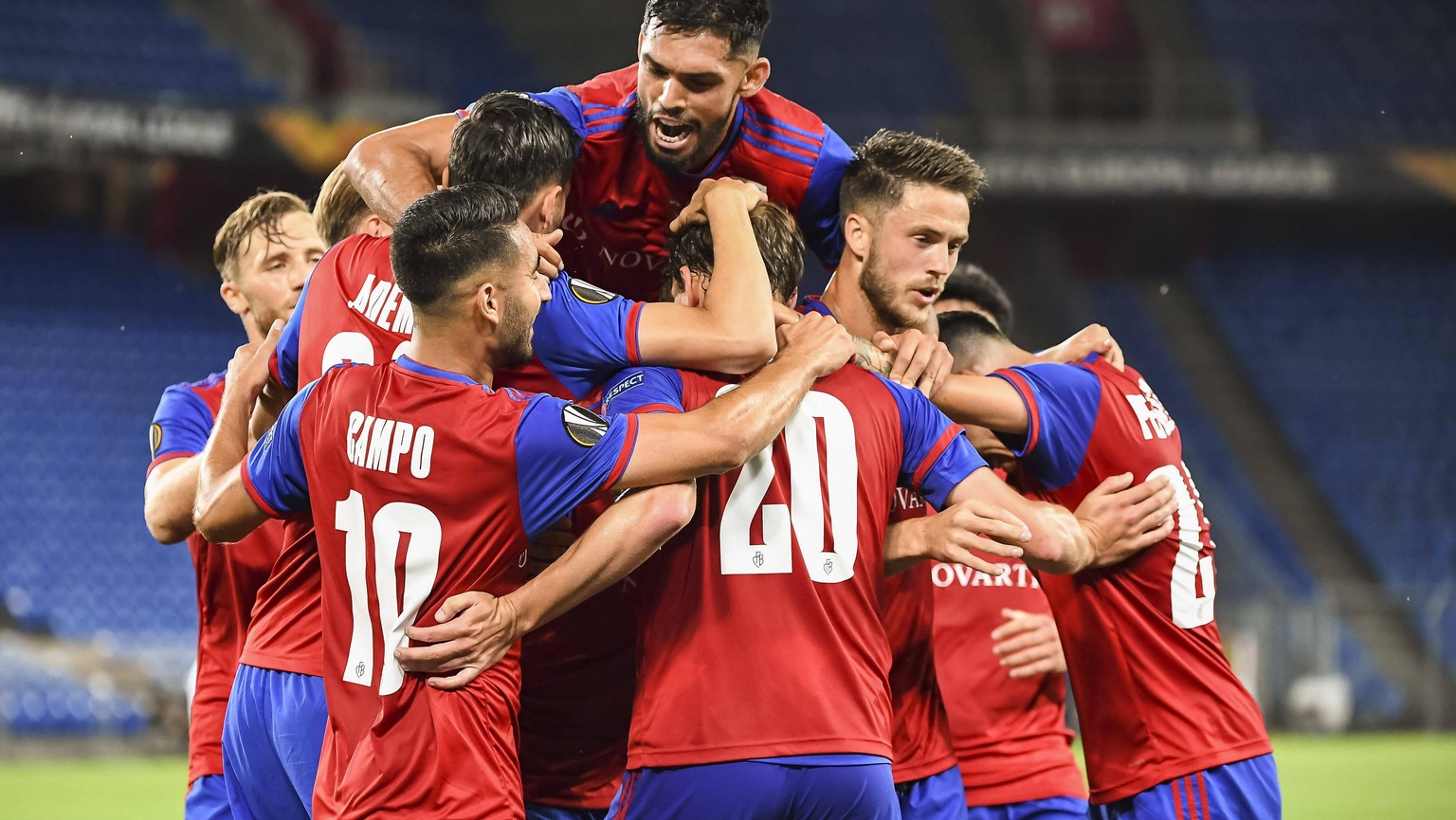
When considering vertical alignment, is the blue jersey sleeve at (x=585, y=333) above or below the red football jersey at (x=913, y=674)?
above

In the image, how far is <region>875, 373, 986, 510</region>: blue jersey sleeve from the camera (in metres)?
4.16

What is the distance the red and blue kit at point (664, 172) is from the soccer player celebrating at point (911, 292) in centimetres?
32

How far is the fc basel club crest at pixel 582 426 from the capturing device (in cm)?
366

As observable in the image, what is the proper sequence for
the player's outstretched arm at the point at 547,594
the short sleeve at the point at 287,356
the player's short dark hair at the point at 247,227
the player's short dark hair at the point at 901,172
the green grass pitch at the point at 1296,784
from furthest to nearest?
the green grass pitch at the point at 1296,784, the player's short dark hair at the point at 247,227, the player's short dark hair at the point at 901,172, the short sleeve at the point at 287,356, the player's outstretched arm at the point at 547,594

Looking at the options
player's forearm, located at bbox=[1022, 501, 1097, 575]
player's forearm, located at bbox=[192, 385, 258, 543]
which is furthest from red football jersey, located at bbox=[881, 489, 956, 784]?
player's forearm, located at bbox=[192, 385, 258, 543]

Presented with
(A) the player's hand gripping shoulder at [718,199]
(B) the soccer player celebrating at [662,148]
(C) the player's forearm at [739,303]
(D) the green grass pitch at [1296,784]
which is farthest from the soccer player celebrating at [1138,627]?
(D) the green grass pitch at [1296,784]

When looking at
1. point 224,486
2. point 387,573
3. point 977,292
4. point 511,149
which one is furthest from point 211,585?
point 977,292

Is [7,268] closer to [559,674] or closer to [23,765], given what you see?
[23,765]

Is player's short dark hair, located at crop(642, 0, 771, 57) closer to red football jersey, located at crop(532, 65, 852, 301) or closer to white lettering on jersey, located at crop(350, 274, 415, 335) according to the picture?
red football jersey, located at crop(532, 65, 852, 301)

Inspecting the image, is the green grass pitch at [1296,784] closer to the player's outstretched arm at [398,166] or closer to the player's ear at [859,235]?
the player's outstretched arm at [398,166]

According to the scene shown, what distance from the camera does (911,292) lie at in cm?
477

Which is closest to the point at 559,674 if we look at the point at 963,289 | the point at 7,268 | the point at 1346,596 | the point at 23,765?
the point at 963,289

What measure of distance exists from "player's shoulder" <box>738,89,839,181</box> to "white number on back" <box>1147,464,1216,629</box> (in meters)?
1.55

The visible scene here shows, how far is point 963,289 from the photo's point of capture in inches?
250
